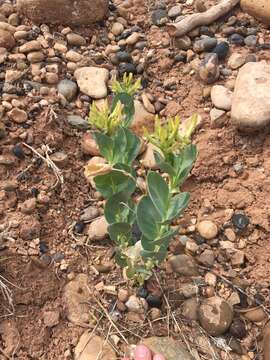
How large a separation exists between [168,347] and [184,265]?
37 centimetres

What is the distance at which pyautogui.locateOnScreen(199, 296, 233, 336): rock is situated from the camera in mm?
2205

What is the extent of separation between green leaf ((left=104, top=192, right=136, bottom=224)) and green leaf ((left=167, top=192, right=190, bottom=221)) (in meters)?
0.20

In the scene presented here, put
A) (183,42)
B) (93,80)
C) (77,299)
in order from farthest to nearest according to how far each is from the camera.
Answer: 1. (183,42)
2. (93,80)
3. (77,299)

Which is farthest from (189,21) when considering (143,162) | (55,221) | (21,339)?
(21,339)

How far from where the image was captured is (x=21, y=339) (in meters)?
2.17

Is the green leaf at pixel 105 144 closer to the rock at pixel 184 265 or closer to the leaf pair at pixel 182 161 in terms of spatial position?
the leaf pair at pixel 182 161

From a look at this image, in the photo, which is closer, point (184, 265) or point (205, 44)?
point (184, 265)

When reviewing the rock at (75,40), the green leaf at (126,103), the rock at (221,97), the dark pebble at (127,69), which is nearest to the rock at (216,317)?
the green leaf at (126,103)

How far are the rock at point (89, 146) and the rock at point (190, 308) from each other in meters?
0.85

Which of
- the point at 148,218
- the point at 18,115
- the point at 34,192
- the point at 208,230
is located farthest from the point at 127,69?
the point at 148,218

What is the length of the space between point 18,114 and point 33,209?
1.68 ft

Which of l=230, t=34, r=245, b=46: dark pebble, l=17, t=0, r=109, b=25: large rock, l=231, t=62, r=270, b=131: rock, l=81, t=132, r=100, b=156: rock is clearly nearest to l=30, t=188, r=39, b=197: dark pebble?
l=81, t=132, r=100, b=156: rock

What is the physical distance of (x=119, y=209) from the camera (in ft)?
6.89

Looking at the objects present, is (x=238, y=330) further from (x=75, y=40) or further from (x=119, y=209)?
(x=75, y=40)
